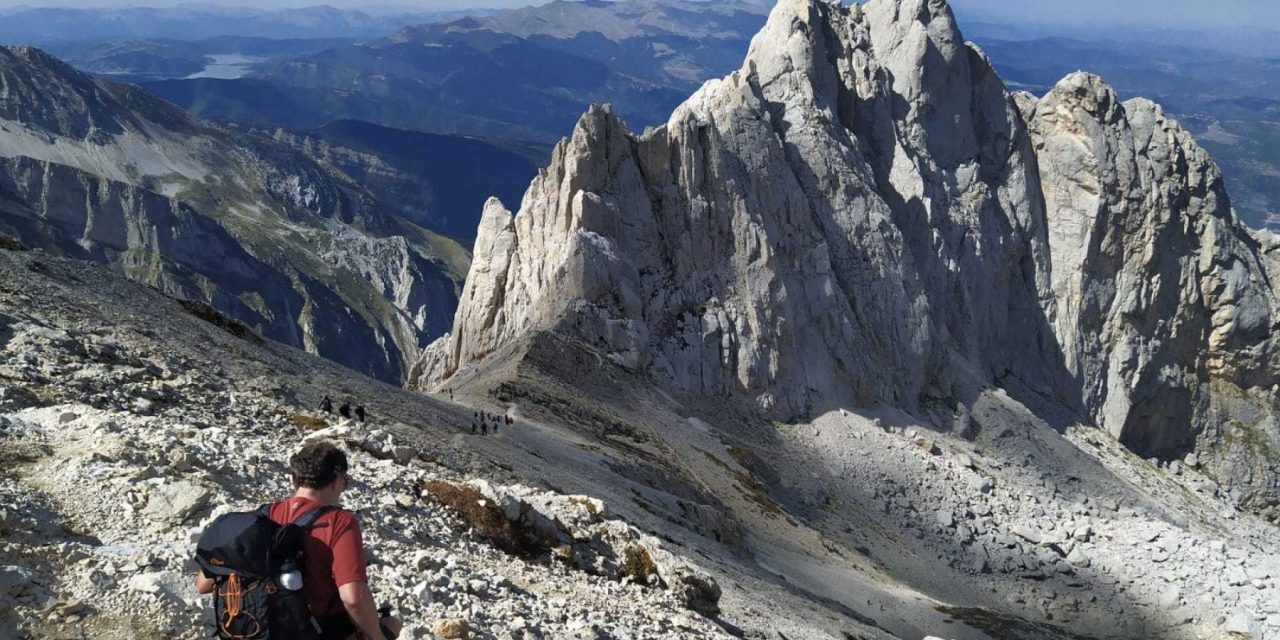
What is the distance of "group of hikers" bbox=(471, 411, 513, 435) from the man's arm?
88.3 feet

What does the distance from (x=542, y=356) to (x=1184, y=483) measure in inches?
2523

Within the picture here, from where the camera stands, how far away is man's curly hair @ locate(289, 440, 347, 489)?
10727 mm

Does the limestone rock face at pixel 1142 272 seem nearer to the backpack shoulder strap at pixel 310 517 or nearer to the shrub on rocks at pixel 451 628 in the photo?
the shrub on rocks at pixel 451 628

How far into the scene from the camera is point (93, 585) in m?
13.8

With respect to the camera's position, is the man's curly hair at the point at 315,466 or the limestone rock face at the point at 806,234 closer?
the man's curly hair at the point at 315,466

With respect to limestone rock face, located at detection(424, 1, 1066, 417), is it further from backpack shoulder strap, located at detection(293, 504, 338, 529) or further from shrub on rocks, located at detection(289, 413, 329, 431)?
backpack shoulder strap, located at detection(293, 504, 338, 529)

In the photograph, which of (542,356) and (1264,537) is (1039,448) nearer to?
(1264,537)

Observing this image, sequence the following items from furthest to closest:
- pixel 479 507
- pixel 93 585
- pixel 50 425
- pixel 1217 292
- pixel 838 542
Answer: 1. pixel 1217 292
2. pixel 838 542
3. pixel 479 507
4. pixel 50 425
5. pixel 93 585

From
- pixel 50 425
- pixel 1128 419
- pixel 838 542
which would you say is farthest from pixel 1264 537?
pixel 50 425

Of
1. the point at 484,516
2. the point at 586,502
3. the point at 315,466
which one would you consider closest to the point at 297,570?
the point at 315,466

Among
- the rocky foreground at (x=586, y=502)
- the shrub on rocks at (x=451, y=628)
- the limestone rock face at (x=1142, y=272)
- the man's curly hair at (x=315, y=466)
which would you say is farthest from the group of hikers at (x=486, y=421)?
the limestone rock face at (x=1142, y=272)

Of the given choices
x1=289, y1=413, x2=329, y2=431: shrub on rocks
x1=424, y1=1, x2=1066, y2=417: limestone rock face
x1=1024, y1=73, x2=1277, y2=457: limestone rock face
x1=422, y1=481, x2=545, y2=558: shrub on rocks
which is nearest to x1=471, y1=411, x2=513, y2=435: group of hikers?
x1=289, y1=413, x2=329, y2=431: shrub on rocks

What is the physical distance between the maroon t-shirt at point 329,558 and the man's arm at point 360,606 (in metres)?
0.07

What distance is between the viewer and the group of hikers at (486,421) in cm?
3891
